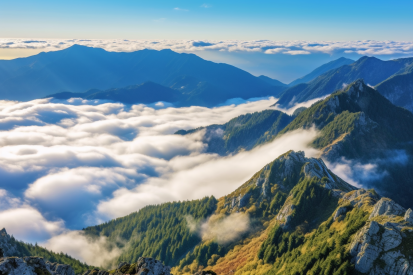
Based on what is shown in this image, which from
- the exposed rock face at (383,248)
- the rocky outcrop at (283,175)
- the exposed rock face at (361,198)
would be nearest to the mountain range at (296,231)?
the exposed rock face at (361,198)

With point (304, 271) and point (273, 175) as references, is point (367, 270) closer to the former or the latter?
point (304, 271)

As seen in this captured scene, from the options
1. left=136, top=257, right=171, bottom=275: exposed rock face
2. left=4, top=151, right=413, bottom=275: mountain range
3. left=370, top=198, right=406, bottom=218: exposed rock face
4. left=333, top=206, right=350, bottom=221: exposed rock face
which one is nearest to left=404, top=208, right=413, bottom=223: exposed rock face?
left=4, top=151, right=413, bottom=275: mountain range

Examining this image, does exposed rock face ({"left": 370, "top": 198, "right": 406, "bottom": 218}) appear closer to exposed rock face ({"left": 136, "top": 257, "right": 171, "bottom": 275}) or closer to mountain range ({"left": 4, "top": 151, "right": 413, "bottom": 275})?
mountain range ({"left": 4, "top": 151, "right": 413, "bottom": 275})

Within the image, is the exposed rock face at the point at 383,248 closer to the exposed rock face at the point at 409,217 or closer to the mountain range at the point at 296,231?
the exposed rock face at the point at 409,217

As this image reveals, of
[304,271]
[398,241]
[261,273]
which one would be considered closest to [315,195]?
[261,273]

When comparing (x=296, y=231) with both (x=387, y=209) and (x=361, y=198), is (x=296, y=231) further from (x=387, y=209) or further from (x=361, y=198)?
(x=387, y=209)

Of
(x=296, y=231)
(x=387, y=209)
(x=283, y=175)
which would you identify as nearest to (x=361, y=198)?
(x=387, y=209)
